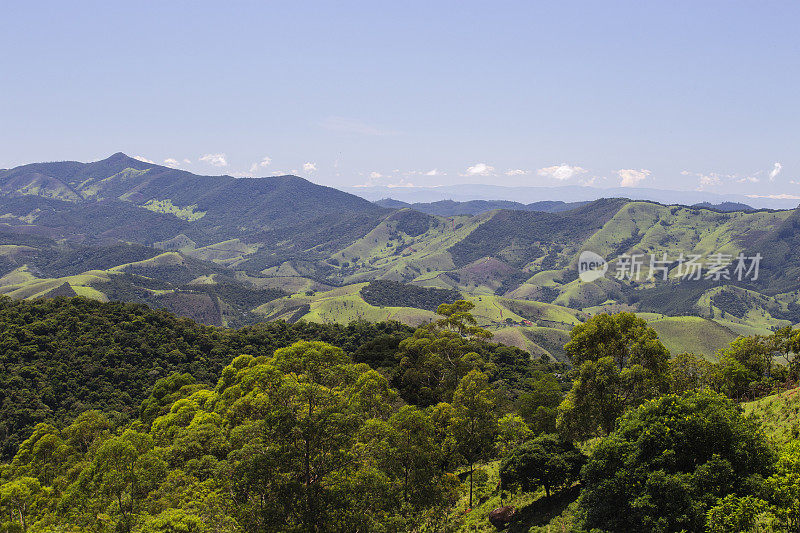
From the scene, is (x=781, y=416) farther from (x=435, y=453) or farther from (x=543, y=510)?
(x=435, y=453)

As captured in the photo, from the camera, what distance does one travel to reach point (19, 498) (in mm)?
37781

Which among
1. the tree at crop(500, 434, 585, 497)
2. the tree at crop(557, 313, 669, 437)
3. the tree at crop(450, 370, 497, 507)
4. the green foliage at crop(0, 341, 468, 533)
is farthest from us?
the tree at crop(450, 370, 497, 507)

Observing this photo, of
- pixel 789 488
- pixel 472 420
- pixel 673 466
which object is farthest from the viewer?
pixel 472 420

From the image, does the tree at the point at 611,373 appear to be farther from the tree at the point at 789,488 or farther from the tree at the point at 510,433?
the tree at the point at 789,488

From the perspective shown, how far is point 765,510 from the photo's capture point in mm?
21016

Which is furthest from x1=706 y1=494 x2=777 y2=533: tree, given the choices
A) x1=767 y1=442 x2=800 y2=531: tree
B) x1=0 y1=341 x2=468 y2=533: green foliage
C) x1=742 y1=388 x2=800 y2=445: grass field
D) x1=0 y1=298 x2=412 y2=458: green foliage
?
x1=0 y1=298 x2=412 y2=458: green foliage

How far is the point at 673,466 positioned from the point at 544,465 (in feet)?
37.8

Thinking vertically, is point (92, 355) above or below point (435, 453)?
below

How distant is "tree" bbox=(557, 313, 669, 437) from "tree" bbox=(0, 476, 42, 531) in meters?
45.3

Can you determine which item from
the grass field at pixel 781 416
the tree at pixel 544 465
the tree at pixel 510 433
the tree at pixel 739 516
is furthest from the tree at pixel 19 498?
the grass field at pixel 781 416

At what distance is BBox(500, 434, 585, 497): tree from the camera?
35312 mm

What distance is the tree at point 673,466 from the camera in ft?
78.1

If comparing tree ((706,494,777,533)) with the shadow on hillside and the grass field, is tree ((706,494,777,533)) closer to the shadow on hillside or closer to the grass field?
the grass field

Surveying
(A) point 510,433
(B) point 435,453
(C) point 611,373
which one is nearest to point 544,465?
(A) point 510,433
